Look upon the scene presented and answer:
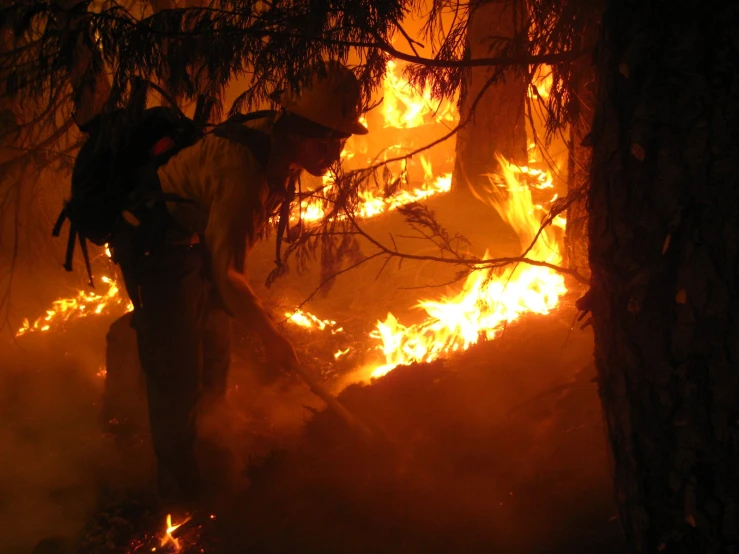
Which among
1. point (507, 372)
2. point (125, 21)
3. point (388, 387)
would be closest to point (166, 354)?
point (388, 387)

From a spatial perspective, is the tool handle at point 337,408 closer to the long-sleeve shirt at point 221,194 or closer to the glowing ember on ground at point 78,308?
the long-sleeve shirt at point 221,194

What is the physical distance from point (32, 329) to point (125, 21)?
759 centimetres

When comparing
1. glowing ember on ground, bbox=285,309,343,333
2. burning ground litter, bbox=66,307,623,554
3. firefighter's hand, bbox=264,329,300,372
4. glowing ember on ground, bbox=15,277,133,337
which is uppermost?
glowing ember on ground, bbox=15,277,133,337

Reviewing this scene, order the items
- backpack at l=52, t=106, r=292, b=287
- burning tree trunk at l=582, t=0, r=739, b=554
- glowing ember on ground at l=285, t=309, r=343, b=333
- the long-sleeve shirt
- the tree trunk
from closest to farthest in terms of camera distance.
Answer: burning tree trunk at l=582, t=0, r=739, b=554, the tree trunk, the long-sleeve shirt, backpack at l=52, t=106, r=292, b=287, glowing ember on ground at l=285, t=309, r=343, b=333

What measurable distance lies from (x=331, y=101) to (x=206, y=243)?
3.39 ft

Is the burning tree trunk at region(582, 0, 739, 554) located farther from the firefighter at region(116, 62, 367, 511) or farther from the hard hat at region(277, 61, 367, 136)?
the firefighter at region(116, 62, 367, 511)

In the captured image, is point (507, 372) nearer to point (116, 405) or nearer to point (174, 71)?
point (174, 71)

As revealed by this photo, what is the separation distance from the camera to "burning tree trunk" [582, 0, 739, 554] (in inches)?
57.3

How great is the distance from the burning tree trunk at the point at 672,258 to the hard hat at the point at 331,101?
1.28 metres

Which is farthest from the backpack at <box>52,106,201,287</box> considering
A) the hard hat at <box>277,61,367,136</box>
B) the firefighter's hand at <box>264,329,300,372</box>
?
the firefighter's hand at <box>264,329,300,372</box>

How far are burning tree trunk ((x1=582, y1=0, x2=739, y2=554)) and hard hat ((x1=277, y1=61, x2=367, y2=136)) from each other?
128 centimetres

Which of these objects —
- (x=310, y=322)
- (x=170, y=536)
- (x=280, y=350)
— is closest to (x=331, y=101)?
(x=280, y=350)

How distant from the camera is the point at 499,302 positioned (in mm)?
5223

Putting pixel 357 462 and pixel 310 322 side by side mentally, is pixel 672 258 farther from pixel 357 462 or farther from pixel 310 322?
pixel 310 322
